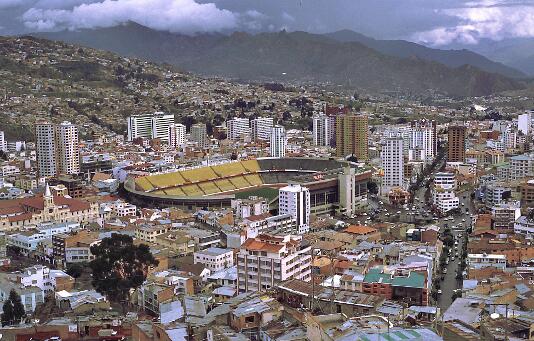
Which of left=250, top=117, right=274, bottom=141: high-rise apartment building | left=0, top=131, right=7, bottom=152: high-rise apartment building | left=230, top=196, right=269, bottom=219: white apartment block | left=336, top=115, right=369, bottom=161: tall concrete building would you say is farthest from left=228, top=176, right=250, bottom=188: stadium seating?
left=250, top=117, right=274, bottom=141: high-rise apartment building

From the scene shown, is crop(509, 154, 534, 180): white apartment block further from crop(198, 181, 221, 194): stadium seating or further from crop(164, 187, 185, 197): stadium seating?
crop(164, 187, 185, 197): stadium seating

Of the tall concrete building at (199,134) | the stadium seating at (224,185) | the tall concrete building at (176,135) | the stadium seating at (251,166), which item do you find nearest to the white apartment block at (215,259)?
the stadium seating at (224,185)

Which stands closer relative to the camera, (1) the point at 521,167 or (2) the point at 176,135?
(1) the point at 521,167

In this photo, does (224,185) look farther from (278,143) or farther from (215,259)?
(215,259)

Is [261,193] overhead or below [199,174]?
below

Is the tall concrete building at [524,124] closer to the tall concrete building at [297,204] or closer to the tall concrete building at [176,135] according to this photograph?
the tall concrete building at [176,135]

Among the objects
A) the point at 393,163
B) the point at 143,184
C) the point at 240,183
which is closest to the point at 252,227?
the point at 143,184
